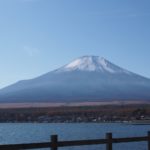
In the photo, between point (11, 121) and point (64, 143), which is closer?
point (64, 143)

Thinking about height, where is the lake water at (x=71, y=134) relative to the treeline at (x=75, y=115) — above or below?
below

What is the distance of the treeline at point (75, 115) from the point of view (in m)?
150

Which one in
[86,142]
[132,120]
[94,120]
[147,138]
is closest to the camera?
[86,142]

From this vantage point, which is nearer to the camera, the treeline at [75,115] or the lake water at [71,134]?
the lake water at [71,134]

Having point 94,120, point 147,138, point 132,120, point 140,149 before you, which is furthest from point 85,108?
point 147,138

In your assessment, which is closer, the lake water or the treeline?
the lake water

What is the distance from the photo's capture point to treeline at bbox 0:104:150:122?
5886 inches

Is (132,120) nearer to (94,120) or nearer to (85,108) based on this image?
(94,120)

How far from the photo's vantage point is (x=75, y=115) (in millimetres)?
A: 159750

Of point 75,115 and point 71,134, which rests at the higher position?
point 75,115

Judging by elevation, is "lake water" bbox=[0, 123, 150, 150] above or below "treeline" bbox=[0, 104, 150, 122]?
below

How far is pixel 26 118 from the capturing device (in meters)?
160

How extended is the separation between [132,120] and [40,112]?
1532 inches

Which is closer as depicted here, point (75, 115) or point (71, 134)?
point (71, 134)
